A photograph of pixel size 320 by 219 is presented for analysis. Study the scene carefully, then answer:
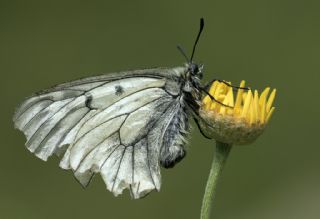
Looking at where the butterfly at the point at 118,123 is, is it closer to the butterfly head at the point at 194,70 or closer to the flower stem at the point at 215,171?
the butterfly head at the point at 194,70

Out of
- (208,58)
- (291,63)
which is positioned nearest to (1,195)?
(208,58)

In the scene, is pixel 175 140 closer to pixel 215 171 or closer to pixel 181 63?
pixel 215 171

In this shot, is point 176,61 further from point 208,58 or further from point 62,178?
point 62,178

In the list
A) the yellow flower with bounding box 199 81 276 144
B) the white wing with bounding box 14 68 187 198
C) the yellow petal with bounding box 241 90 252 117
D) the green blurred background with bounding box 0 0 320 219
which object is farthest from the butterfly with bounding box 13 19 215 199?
the green blurred background with bounding box 0 0 320 219

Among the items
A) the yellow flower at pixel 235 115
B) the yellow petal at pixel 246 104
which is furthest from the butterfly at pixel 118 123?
the yellow petal at pixel 246 104

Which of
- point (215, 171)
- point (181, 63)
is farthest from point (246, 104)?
point (181, 63)
